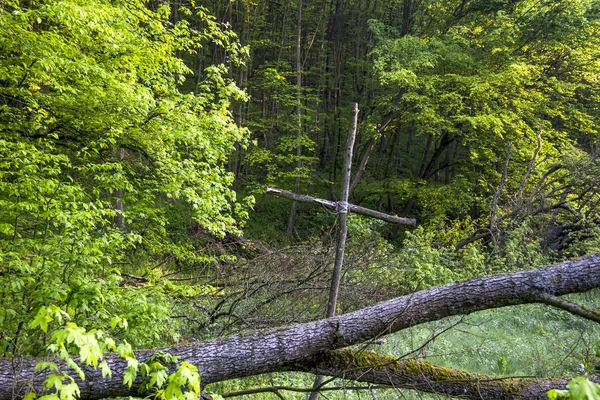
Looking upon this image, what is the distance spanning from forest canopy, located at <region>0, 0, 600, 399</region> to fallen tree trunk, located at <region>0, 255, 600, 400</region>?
120 millimetres

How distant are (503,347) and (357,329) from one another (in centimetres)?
557

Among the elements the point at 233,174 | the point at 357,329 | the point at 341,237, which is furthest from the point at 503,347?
the point at 233,174

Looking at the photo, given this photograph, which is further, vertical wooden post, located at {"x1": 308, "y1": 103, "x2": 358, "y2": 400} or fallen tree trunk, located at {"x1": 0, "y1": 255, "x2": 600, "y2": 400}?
vertical wooden post, located at {"x1": 308, "y1": 103, "x2": 358, "y2": 400}

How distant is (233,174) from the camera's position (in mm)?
7840

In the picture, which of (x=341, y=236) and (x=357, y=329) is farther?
(x=341, y=236)

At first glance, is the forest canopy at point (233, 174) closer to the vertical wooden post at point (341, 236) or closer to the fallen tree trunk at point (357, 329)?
the fallen tree trunk at point (357, 329)

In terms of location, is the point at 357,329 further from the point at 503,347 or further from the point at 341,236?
the point at 503,347

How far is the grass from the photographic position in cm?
583

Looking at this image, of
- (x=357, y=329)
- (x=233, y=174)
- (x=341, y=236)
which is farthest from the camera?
(x=233, y=174)

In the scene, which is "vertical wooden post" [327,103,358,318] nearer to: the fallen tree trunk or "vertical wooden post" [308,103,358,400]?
"vertical wooden post" [308,103,358,400]

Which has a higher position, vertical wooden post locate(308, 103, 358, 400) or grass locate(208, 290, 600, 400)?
vertical wooden post locate(308, 103, 358, 400)

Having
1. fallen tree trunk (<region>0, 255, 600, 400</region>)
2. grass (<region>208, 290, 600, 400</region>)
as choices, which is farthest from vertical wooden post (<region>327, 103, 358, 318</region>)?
grass (<region>208, 290, 600, 400</region>)

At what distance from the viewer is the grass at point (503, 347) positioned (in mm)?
5828

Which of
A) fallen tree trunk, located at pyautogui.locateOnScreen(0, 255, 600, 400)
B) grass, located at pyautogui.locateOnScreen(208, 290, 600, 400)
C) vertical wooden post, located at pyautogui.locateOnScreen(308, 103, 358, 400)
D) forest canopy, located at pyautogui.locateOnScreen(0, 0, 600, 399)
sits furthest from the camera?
grass, located at pyautogui.locateOnScreen(208, 290, 600, 400)
